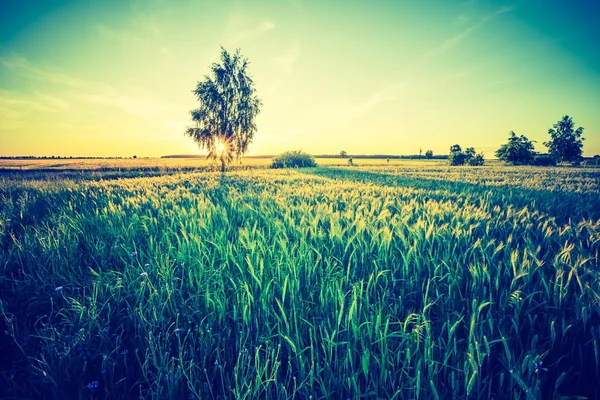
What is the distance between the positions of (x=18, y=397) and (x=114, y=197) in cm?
569

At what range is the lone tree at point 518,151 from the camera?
7186 centimetres

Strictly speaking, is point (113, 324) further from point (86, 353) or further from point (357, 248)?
point (357, 248)

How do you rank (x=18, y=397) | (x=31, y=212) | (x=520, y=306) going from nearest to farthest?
(x=18, y=397) < (x=520, y=306) < (x=31, y=212)

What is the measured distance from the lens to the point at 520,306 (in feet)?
5.06

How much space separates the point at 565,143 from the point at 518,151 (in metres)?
20.5

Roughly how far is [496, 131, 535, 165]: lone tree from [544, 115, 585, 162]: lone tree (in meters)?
11.9

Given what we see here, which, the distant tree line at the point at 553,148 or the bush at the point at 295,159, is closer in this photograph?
the bush at the point at 295,159

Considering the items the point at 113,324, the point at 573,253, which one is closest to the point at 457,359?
the point at 113,324

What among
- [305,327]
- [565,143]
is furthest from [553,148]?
[305,327]

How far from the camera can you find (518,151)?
7281cm

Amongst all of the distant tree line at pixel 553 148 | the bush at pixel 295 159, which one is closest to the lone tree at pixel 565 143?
the distant tree line at pixel 553 148

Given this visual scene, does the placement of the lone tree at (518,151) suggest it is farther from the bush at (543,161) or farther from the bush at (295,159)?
the bush at (295,159)

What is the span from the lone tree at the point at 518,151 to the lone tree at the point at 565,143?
1194 centimetres

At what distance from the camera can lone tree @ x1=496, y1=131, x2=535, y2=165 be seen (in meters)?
71.9
